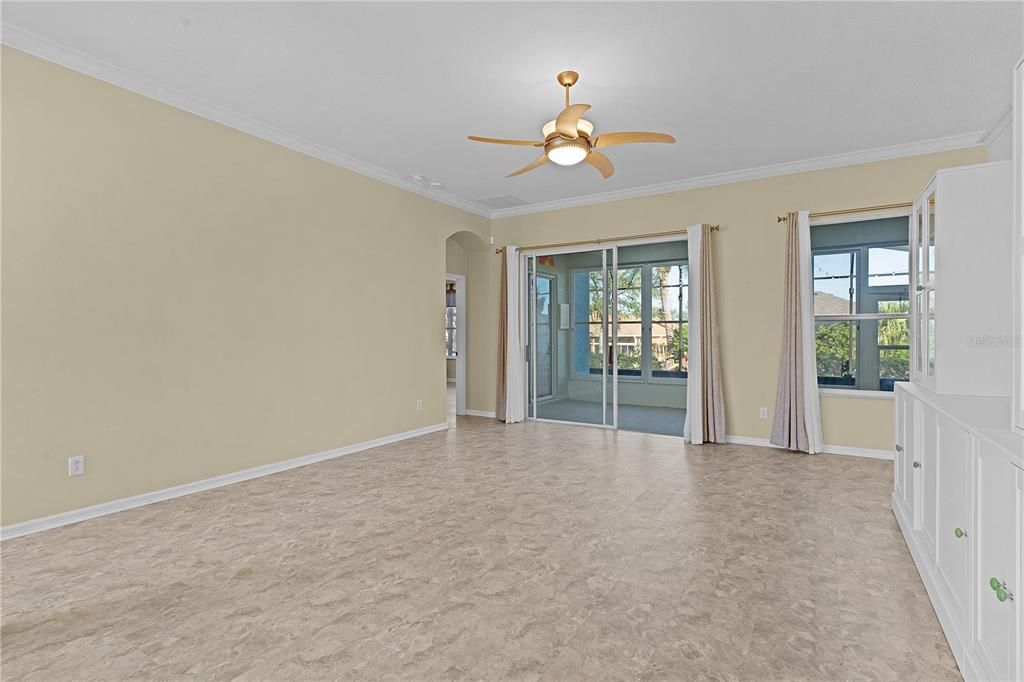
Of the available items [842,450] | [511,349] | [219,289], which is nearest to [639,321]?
[511,349]

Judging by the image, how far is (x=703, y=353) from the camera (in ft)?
18.6

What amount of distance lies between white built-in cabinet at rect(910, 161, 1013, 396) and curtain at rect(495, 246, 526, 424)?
4748 mm

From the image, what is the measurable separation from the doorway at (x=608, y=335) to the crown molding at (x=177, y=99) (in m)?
2.49

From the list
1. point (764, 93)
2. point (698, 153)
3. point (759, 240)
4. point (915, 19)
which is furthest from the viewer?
point (759, 240)

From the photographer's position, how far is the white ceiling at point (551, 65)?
2.83 meters

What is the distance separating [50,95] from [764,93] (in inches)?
186

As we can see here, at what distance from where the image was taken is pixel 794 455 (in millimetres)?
5086

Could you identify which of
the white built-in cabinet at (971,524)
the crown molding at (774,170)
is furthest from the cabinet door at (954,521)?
the crown molding at (774,170)

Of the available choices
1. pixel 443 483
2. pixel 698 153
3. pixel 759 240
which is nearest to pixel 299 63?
pixel 443 483

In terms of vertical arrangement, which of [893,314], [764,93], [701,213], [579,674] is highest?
[764,93]

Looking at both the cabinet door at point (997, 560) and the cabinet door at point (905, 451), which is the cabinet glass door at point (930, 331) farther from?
the cabinet door at point (997, 560)

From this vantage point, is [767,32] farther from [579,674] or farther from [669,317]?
[669,317]

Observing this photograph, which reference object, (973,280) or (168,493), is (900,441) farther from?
(168,493)

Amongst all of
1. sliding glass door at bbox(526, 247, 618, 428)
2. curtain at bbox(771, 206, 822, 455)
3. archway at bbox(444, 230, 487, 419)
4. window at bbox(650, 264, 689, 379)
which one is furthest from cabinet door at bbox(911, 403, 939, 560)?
archway at bbox(444, 230, 487, 419)
